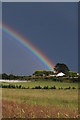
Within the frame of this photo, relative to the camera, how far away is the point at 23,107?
11.3m

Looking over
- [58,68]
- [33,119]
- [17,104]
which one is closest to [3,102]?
[17,104]

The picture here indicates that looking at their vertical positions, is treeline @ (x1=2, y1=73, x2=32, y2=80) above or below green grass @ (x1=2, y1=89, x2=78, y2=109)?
above

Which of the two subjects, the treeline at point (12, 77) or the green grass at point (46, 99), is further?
the treeline at point (12, 77)

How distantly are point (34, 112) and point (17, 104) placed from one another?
158 cm

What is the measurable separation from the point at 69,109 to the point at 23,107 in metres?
1.73

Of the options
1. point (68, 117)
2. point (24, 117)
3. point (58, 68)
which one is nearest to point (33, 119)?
point (24, 117)

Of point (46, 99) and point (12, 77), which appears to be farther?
point (12, 77)

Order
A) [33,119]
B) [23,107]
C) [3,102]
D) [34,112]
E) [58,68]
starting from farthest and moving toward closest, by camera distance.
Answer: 1. [58,68]
2. [3,102]
3. [23,107]
4. [34,112]
5. [33,119]

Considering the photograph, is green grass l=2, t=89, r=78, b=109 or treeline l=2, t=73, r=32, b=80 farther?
treeline l=2, t=73, r=32, b=80

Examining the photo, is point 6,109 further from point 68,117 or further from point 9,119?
point 68,117

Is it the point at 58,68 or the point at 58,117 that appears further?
the point at 58,68

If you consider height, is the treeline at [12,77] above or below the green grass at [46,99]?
above

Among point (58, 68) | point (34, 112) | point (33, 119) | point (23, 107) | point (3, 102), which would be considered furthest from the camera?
point (58, 68)

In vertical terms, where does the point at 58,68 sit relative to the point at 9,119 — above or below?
above
